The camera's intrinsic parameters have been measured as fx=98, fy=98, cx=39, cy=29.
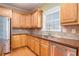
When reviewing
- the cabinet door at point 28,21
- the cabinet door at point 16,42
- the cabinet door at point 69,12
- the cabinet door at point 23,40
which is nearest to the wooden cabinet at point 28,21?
the cabinet door at point 28,21

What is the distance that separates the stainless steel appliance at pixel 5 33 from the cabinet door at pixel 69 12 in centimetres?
152

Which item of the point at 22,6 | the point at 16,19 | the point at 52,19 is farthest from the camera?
the point at 52,19

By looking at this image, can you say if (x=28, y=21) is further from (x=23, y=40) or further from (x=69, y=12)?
(x=69, y=12)

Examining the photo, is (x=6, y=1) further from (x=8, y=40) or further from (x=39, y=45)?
(x=39, y=45)

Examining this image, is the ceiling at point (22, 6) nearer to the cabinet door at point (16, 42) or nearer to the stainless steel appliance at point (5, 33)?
the stainless steel appliance at point (5, 33)

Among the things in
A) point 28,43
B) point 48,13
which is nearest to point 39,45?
point 28,43

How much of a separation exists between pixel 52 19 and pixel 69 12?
1.04 m

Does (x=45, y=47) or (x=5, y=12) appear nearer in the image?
(x=45, y=47)

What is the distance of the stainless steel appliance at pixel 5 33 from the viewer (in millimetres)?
2500

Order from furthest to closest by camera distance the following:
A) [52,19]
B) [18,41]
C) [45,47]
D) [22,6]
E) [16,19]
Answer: [52,19], [18,41], [16,19], [45,47], [22,6]

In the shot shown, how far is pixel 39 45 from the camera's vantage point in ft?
8.97

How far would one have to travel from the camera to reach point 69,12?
1.89 meters

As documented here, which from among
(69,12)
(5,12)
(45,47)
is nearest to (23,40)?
(45,47)

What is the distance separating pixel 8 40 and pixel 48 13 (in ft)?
4.69
